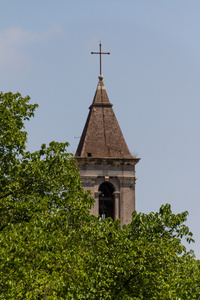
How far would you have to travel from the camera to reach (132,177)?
44250 millimetres

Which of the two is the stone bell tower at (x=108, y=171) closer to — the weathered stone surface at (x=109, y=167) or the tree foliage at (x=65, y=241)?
the weathered stone surface at (x=109, y=167)

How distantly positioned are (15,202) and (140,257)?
444 centimetres

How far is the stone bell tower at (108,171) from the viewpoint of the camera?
4366 centimetres

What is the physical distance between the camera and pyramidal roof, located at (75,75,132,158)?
44469 millimetres

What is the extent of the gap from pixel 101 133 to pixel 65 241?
2138cm

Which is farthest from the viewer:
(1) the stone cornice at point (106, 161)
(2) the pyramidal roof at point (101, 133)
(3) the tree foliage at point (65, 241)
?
(2) the pyramidal roof at point (101, 133)

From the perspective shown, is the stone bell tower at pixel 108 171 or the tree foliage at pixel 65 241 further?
the stone bell tower at pixel 108 171

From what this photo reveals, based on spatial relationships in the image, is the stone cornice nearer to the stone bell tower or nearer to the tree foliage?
the stone bell tower

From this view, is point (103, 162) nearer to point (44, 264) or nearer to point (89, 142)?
point (89, 142)

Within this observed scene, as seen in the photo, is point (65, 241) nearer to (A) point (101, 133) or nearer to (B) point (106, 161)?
(B) point (106, 161)

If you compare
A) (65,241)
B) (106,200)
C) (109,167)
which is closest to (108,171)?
(109,167)

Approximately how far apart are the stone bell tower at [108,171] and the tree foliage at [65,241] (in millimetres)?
15268

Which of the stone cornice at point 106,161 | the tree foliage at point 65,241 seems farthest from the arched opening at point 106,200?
the tree foliage at point 65,241

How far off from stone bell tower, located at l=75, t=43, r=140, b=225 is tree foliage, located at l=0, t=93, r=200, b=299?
50.1 feet
